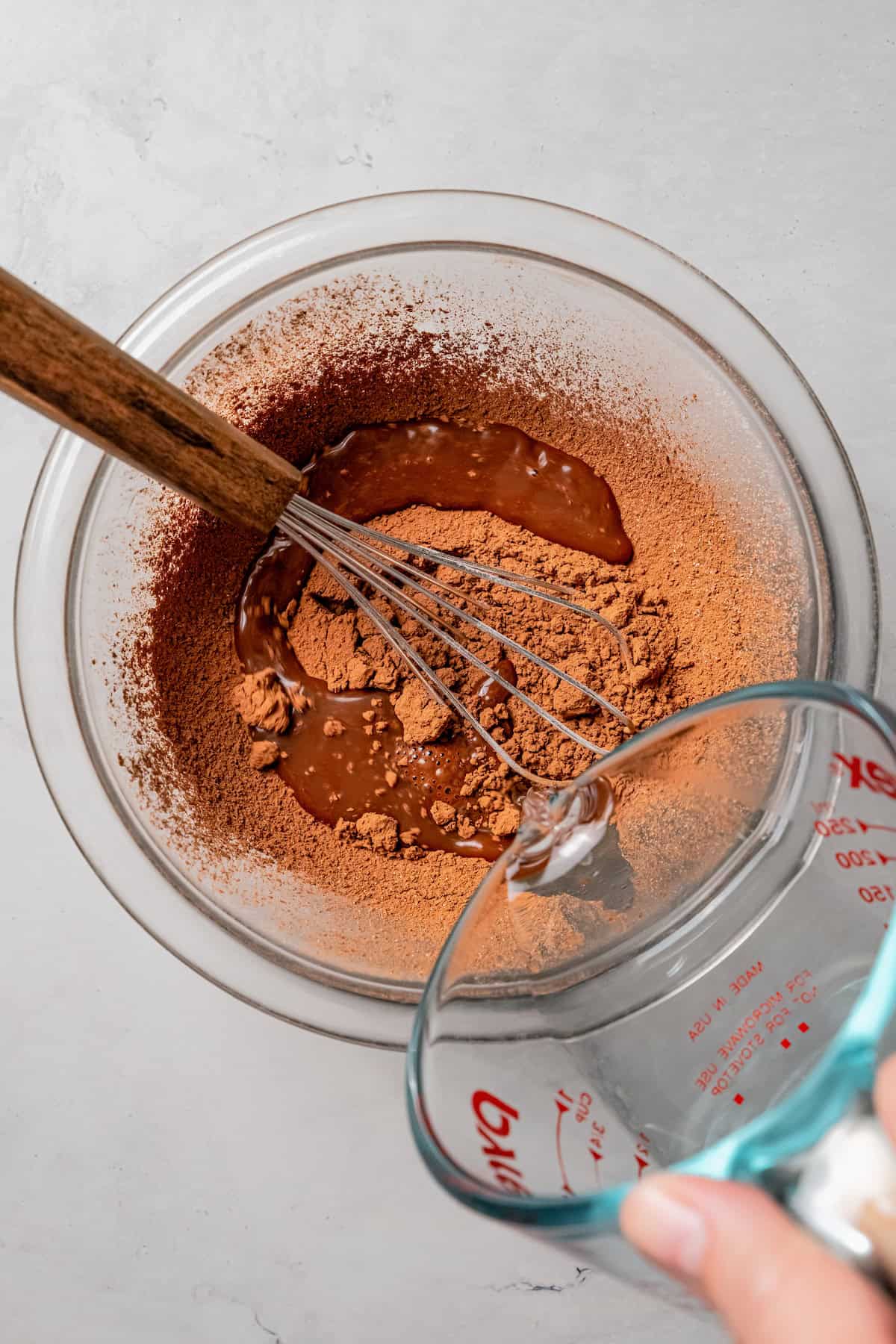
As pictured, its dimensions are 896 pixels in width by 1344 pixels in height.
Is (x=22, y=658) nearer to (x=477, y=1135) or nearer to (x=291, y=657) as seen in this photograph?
(x=291, y=657)

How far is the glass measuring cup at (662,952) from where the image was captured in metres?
0.56

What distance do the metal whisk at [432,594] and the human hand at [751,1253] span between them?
1.29 feet

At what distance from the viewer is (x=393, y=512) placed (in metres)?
0.79

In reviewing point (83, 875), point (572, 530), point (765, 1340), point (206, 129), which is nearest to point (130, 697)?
point (83, 875)

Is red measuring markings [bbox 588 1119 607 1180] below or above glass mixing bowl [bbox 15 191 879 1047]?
below

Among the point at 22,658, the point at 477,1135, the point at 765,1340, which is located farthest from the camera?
the point at 22,658

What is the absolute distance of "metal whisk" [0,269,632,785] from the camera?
550mm

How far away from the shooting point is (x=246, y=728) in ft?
2.56

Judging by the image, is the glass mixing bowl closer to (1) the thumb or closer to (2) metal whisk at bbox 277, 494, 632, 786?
(2) metal whisk at bbox 277, 494, 632, 786

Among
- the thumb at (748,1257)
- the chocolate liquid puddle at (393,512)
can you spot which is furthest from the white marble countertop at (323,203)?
the thumb at (748,1257)

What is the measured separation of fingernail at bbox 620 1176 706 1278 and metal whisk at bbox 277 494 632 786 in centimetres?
39

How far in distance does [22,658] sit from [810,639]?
609mm

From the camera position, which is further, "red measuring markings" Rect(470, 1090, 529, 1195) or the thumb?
"red measuring markings" Rect(470, 1090, 529, 1195)

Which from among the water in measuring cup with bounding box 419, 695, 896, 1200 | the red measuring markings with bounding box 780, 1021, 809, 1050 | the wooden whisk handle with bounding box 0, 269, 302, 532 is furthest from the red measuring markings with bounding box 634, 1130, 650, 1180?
the wooden whisk handle with bounding box 0, 269, 302, 532
